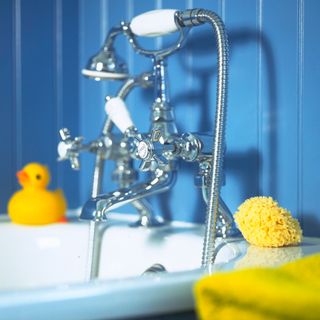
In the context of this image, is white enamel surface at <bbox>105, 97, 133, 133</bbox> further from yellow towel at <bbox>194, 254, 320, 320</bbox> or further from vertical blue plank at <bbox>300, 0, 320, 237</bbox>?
yellow towel at <bbox>194, 254, 320, 320</bbox>

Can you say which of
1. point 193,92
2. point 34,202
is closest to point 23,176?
point 34,202

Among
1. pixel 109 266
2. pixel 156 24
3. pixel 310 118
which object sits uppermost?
pixel 156 24

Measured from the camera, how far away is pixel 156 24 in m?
0.96

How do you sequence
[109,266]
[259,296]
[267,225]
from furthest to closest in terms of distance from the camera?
[109,266] < [267,225] < [259,296]

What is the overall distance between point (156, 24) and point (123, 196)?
0.26 meters

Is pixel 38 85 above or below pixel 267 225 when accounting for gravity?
above

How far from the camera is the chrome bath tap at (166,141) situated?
31.9 inches

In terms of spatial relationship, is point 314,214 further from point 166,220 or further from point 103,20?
point 103,20

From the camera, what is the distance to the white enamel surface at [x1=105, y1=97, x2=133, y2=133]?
963mm

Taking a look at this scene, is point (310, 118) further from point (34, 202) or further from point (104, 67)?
point (34, 202)

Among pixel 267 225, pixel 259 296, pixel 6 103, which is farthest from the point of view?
pixel 6 103

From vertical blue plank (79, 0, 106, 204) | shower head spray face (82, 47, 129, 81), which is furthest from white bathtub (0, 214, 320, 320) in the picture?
shower head spray face (82, 47, 129, 81)

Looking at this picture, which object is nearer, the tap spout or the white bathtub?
the white bathtub

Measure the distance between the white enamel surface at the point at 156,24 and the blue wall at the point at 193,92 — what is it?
13 centimetres
